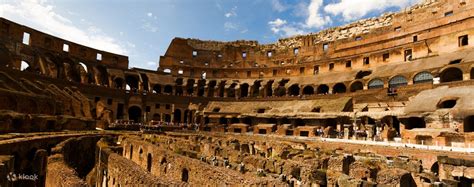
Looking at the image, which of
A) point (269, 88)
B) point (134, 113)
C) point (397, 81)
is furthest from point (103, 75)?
point (397, 81)

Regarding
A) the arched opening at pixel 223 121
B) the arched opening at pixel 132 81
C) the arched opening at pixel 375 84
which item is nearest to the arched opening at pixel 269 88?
the arched opening at pixel 223 121

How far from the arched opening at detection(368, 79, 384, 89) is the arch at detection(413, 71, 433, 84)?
14.0 feet

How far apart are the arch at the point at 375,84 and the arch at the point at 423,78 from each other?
14.0 ft

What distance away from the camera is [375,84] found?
127 feet

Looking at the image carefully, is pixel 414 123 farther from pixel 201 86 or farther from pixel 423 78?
pixel 201 86

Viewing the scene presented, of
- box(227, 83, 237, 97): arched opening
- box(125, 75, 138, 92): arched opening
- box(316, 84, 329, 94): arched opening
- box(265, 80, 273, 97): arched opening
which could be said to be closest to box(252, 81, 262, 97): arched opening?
box(265, 80, 273, 97): arched opening

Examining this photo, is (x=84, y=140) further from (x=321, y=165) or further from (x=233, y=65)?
(x=233, y=65)

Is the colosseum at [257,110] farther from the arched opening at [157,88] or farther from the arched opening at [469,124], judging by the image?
the arched opening at [157,88]

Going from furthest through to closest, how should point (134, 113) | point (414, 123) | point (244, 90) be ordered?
point (244, 90)
point (134, 113)
point (414, 123)

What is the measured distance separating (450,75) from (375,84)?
832cm

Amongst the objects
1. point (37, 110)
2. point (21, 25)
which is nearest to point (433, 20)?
point (37, 110)

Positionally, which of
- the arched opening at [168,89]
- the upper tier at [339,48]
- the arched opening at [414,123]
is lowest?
the arched opening at [414,123]

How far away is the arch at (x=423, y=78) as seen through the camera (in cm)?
3300

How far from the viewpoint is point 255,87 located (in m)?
55.0
